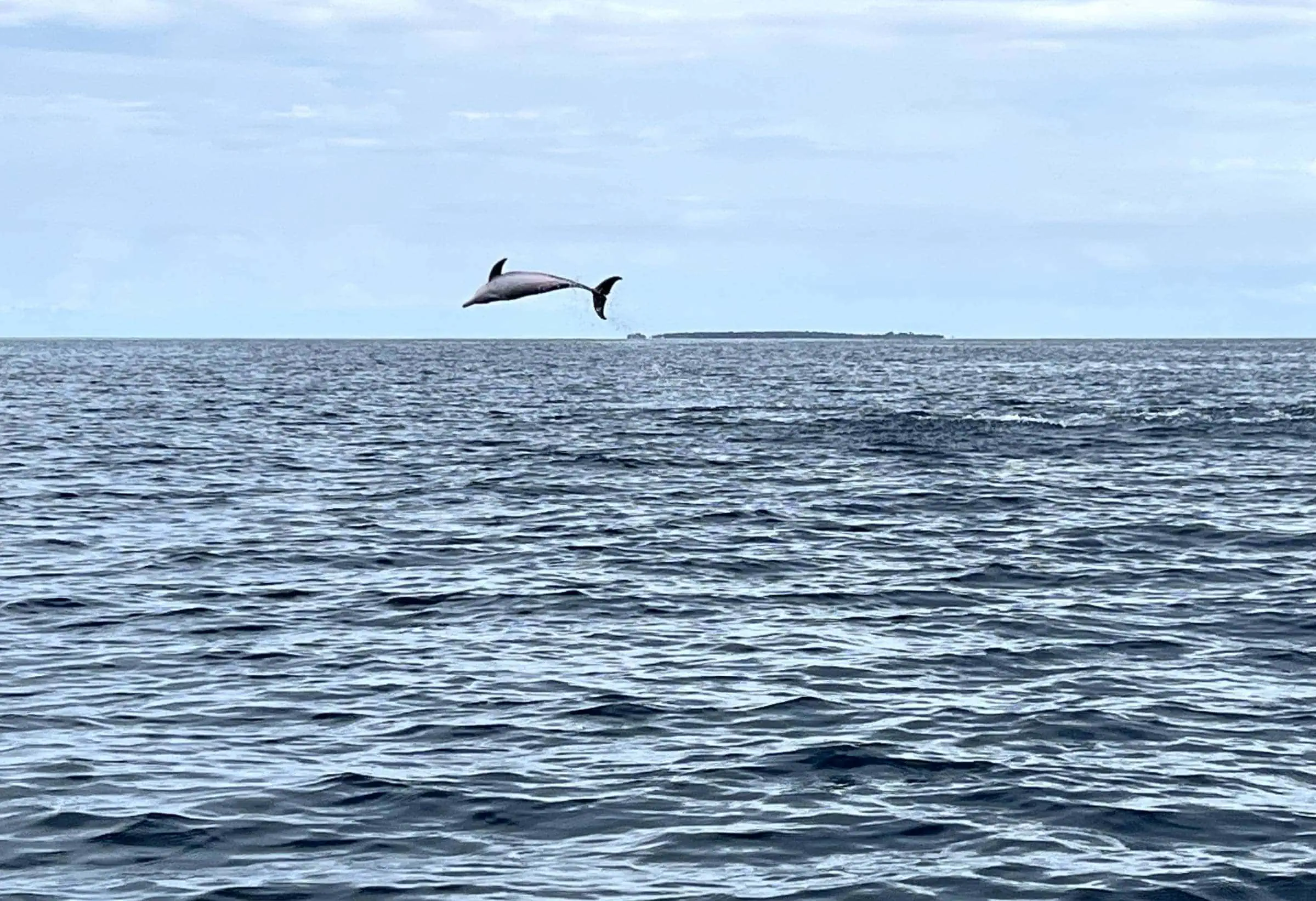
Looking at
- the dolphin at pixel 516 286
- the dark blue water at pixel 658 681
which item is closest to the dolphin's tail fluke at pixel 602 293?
the dolphin at pixel 516 286

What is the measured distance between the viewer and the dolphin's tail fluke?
54.9ft

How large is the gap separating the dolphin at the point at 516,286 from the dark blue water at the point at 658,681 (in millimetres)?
4319

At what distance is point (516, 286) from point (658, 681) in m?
5.42

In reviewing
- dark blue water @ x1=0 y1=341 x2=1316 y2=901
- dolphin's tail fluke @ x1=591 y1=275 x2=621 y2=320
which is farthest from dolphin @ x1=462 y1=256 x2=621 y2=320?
dark blue water @ x1=0 y1=341 x2=1316 y2=901

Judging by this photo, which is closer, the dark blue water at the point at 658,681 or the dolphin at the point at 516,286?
the dark blue water at the point at 658,681

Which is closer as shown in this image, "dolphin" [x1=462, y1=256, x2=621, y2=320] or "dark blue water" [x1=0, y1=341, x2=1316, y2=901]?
"dark blue water" [x1=0, y1=341, x2=1316, y2=901]

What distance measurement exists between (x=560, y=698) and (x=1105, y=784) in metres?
5.92

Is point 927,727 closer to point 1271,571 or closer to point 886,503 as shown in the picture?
point 1271,571

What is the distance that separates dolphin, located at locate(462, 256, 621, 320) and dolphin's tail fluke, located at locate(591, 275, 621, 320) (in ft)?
0.27

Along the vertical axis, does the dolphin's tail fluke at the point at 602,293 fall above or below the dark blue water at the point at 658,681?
above

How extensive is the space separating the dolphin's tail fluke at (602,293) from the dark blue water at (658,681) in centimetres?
420

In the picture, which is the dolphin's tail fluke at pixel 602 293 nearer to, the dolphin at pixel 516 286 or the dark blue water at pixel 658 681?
the dolphin at pixel 516 286

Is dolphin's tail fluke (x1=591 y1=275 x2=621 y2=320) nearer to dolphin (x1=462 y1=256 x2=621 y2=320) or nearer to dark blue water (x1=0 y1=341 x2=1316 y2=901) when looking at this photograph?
dolphin (x1=462 y1=256 x2=621 y2=320)

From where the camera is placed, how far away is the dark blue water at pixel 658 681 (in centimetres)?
1356
